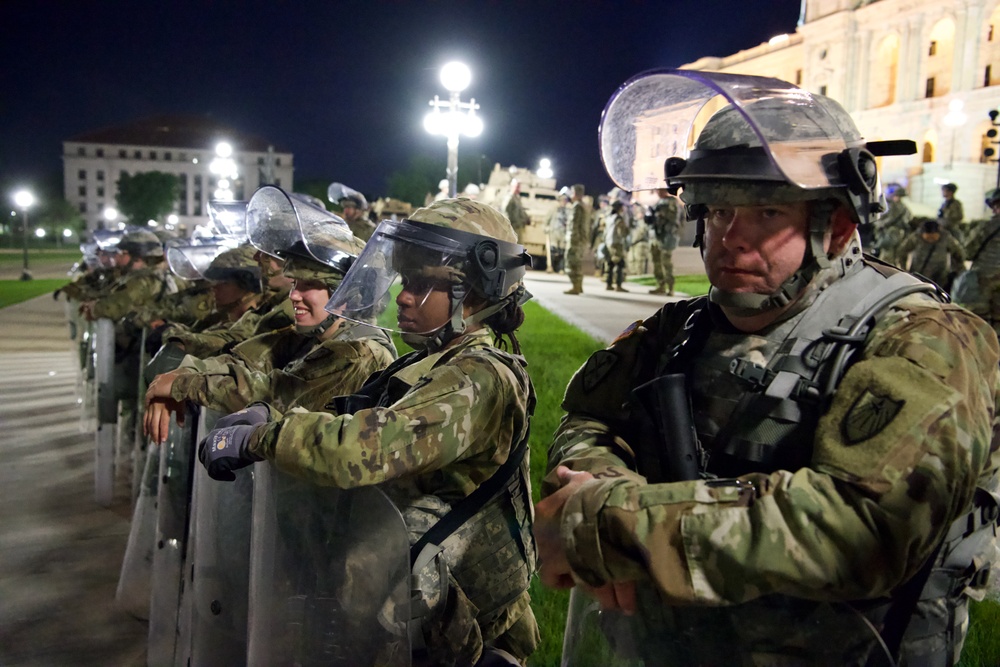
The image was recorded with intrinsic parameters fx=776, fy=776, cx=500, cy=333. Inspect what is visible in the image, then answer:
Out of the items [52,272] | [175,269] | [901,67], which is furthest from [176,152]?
[175,269]

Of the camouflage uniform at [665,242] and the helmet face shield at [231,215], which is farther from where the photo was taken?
the camouflage uniform at [665,242]

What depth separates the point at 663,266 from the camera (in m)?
15.3

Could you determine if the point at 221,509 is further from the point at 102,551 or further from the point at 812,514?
the point at 102,551

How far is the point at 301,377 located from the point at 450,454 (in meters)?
1.36

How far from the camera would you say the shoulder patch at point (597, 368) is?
2082mm

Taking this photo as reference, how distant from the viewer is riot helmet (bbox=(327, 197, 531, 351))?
255 centimetres

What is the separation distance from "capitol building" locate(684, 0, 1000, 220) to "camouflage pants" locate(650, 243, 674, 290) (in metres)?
26.4

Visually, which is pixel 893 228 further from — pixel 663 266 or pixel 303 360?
pixel 303 360

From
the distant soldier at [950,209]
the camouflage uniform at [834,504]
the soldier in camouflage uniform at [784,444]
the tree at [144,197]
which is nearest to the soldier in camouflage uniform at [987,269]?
the distant soldier at [950,209]

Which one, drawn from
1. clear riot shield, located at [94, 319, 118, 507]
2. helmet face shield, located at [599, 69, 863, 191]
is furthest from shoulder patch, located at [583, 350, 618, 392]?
clear riot shield, located at [94, 319, 118, 507]

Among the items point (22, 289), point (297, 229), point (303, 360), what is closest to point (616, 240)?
point (297, 229)

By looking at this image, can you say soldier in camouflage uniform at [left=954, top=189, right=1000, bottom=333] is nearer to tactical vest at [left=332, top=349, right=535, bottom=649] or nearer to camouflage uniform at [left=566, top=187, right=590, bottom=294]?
tactical vest at [left=332, top=349, right=535, bottom=649]

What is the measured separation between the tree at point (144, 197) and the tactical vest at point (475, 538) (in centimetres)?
9894

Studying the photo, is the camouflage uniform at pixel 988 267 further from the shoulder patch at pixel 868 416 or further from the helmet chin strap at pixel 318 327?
the shoulder patch at pixel 868 416
